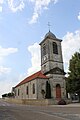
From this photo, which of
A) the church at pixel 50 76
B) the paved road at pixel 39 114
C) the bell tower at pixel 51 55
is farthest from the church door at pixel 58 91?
the paved road at pixel 39 114

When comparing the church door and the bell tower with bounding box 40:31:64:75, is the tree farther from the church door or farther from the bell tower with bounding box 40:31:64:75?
the bell tower with bounding box 40:31:64:75

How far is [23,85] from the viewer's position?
226 feet

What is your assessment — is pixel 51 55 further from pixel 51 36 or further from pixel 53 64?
pixel 51 36

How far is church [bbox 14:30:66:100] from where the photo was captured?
55.2 meters

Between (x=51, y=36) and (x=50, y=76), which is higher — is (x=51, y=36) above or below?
above

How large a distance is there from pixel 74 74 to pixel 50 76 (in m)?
8.32

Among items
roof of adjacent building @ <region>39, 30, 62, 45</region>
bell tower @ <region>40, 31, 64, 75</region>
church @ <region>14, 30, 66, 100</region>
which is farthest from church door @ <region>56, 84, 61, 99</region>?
roof of adjacent building @ <region>39, 30, 62, 45</region>

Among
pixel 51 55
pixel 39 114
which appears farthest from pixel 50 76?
pixel 39 114

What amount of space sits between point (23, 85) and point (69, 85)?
71.3 feet

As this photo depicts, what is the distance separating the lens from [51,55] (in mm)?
57938

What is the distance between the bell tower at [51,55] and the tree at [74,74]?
665 centimetres

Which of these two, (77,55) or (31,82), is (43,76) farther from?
(77,55)

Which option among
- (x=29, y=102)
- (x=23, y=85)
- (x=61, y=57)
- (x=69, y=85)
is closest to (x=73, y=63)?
(x=69, y=85)

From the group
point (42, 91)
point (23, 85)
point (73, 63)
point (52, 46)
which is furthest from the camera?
point (23, 85)
